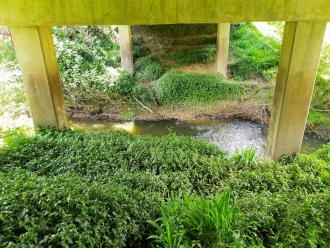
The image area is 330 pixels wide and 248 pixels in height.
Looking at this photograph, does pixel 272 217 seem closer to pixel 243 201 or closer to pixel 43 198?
pixel 243 201

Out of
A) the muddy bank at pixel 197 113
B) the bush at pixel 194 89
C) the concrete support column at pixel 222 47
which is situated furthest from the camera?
the concrete support column at pixel 222 47

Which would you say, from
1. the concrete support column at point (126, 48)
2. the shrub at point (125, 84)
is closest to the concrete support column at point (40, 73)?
the shrub at point (125, 84)

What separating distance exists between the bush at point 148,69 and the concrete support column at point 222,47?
3.39 metres

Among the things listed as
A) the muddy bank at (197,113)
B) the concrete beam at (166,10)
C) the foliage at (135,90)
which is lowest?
the muddy bank at (197,113)

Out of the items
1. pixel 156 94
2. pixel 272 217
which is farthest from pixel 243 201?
pixel 156 94

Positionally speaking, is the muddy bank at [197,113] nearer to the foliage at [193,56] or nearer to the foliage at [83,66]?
the foliage at [83,66]

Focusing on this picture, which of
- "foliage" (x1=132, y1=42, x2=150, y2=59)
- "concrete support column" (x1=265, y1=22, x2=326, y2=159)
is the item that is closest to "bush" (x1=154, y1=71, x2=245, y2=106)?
"foliage" (x1=132, y1=42, x2=150, y2=59)

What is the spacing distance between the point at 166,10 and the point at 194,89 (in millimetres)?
7966

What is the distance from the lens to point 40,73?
23.7 feet

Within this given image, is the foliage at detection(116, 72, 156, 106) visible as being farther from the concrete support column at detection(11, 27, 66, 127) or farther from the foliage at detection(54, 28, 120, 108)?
the concrete support column at detection(11, 27, 66, 127)

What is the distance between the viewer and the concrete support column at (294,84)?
5.98 m

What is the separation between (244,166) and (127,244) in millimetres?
3766

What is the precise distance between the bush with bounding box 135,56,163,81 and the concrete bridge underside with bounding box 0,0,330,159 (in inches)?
322

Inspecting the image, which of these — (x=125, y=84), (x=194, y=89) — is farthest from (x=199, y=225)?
(x=125, y=84)
